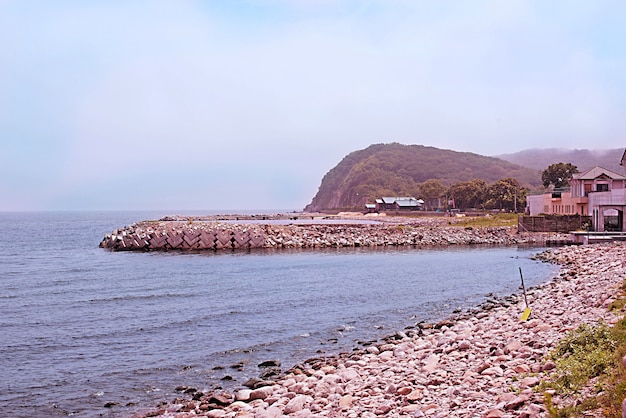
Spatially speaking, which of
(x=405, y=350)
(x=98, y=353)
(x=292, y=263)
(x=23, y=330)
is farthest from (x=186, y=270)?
(x=405, y=350)

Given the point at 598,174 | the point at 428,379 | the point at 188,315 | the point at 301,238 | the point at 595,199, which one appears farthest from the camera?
the point at 598,174

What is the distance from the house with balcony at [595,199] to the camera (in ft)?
153

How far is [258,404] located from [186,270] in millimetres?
26120

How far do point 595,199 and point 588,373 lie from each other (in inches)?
1935

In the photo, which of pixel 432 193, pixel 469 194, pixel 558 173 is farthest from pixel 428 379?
pixel 432 193

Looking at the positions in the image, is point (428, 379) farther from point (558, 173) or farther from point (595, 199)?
point (558, 173)

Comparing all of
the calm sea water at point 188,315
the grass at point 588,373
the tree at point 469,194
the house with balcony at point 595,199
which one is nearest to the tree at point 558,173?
the tree at point 469,194

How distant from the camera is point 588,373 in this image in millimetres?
7551

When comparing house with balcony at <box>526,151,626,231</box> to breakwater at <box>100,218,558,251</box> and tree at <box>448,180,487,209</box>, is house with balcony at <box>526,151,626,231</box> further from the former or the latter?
tree at <box>448,180,487,209</box>

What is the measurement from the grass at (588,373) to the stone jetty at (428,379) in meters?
0.23

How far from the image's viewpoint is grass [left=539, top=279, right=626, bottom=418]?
21.1ft

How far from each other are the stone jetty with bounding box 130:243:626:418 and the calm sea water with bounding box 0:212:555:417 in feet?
5.32

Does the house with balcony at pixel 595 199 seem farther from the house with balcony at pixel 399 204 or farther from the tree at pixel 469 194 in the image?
the house with balcony at pixel 399 204

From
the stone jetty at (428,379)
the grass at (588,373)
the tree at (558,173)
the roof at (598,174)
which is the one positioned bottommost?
the stone jetty at (428,379)
